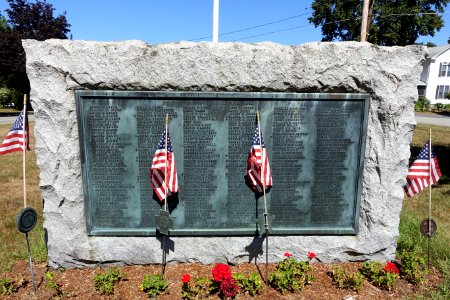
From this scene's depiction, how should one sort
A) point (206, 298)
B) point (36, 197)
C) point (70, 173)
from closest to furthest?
point (206, 298) → point (70, 173) → point (36, 197)

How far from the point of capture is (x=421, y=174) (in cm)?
445

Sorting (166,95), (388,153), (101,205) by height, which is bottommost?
(101,205)

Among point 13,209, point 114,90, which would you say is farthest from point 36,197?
point 114,90

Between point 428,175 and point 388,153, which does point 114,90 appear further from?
point 428,175

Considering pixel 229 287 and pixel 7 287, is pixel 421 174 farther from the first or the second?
pixel 7 287

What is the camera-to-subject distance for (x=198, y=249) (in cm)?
444

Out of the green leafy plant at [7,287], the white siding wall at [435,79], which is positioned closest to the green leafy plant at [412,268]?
the green leafy plant at [7,287]

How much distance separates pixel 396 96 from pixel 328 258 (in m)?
2.38

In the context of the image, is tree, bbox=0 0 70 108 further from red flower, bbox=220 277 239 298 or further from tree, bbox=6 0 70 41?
red flower, bbox=220 277 239 298

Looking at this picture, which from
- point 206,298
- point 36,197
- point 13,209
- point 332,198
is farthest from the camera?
point 36,197

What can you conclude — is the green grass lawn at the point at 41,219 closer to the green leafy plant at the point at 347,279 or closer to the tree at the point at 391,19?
the green leafy plant at the point at 347,279

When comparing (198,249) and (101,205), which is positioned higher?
(101,205)

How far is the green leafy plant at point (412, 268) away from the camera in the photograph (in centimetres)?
412

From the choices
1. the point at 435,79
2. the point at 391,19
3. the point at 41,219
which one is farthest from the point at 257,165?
the point at 435,79
